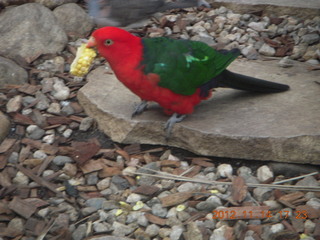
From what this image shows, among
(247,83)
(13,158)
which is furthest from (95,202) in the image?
(247,83)

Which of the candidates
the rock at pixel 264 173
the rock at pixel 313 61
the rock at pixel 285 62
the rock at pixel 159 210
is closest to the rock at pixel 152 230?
the rock at pixel 159 210

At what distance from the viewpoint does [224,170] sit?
10.7ft

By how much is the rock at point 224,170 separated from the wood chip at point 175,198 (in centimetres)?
31

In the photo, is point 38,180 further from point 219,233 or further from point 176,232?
point 219,233

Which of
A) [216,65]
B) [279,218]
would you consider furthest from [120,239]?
[216,65]

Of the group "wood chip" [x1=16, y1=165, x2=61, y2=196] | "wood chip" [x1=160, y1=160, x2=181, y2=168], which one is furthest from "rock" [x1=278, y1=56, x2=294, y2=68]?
"wood chip" [x1=16, y1=165, x2=61, y2=196]

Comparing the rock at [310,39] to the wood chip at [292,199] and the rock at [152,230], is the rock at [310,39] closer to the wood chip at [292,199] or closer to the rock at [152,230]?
the wood chip at [292,199]

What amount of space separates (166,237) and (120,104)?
4.35 feet

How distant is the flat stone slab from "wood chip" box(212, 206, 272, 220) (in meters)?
0.50

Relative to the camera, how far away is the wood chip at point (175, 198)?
3000mm

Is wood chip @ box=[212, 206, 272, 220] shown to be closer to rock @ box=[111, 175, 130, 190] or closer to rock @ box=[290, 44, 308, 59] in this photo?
rock @ box=[111, 175, 130, 190]

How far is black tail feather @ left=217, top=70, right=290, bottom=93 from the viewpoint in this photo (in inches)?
142

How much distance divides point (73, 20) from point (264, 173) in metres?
2.90

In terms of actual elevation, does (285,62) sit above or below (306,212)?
above
